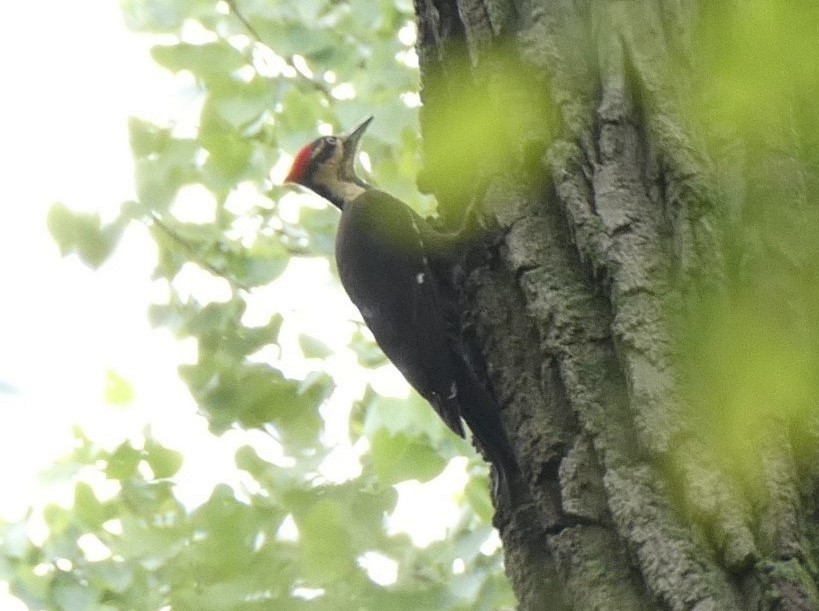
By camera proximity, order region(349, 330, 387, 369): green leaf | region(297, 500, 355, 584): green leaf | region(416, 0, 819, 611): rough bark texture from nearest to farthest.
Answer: region(416, 0, 819, 611): rough bark texture
region(297, 500, 355, 584): green leaf
region(349, 330, 387, 369): green leaf

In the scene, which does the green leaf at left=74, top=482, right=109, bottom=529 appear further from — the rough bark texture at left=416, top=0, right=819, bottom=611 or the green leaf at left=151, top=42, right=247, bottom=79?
the rough bark texture at left=416, top=0, right=819, bottom=611

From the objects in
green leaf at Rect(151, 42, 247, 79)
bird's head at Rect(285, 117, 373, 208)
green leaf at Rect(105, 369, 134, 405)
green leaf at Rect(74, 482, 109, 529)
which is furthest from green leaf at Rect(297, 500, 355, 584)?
green leaf at Rect(151, 42, 247, 79)

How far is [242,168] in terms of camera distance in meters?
3.27

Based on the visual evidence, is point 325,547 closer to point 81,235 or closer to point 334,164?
point 81,235

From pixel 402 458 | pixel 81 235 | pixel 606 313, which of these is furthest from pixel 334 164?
pixel 606 313

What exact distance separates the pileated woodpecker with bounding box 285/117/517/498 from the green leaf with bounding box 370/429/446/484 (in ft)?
0.73

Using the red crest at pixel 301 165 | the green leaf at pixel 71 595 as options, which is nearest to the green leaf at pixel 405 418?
the green leaf at pixel 71 595

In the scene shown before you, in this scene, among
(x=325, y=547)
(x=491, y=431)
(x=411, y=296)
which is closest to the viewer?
(x=491, y=431)

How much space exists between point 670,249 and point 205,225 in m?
2.30

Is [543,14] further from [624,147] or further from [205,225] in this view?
[205,225]

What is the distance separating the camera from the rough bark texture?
1.04 m

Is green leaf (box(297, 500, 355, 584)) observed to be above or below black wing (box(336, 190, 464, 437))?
below

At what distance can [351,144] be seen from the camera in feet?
11.2

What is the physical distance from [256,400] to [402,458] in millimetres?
467
